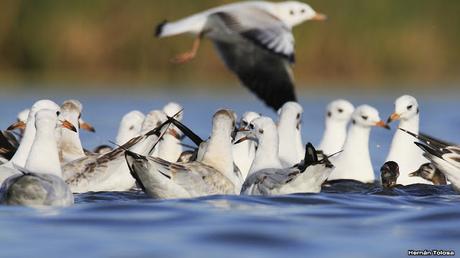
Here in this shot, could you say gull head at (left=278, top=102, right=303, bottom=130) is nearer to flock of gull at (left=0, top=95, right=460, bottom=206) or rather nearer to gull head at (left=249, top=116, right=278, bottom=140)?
flock of gull at (left=0, top=95, right=460, bottom=206)

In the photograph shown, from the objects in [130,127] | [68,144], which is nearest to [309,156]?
[68,144]

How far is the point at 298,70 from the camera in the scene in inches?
1196

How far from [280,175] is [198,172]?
2.49ft

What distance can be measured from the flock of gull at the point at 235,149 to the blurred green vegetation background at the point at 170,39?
12713 millimetres

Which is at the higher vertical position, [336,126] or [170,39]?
[170,39]

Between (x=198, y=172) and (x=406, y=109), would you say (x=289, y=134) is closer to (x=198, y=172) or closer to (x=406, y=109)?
(x=406, y=109)

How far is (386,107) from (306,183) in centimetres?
1557

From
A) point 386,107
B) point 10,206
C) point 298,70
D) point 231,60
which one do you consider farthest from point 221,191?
point 298,70

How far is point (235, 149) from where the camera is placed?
14.4 meters

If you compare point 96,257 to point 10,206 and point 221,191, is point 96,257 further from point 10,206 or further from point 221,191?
point 221,191

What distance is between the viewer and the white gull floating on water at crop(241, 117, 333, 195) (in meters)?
11.0

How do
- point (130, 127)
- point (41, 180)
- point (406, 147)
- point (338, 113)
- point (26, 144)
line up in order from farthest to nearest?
point (338, 113)
point (130, 127)
point (406, 147)
point (26, 144)
point (41, 180)

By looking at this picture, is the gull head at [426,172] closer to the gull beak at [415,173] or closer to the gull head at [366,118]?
the gull beak at [415,173]

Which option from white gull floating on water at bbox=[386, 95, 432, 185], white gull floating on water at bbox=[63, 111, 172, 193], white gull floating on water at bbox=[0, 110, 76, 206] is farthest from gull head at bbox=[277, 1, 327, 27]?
white gull floating on water at bbox=[0, 110, 76, 206]
